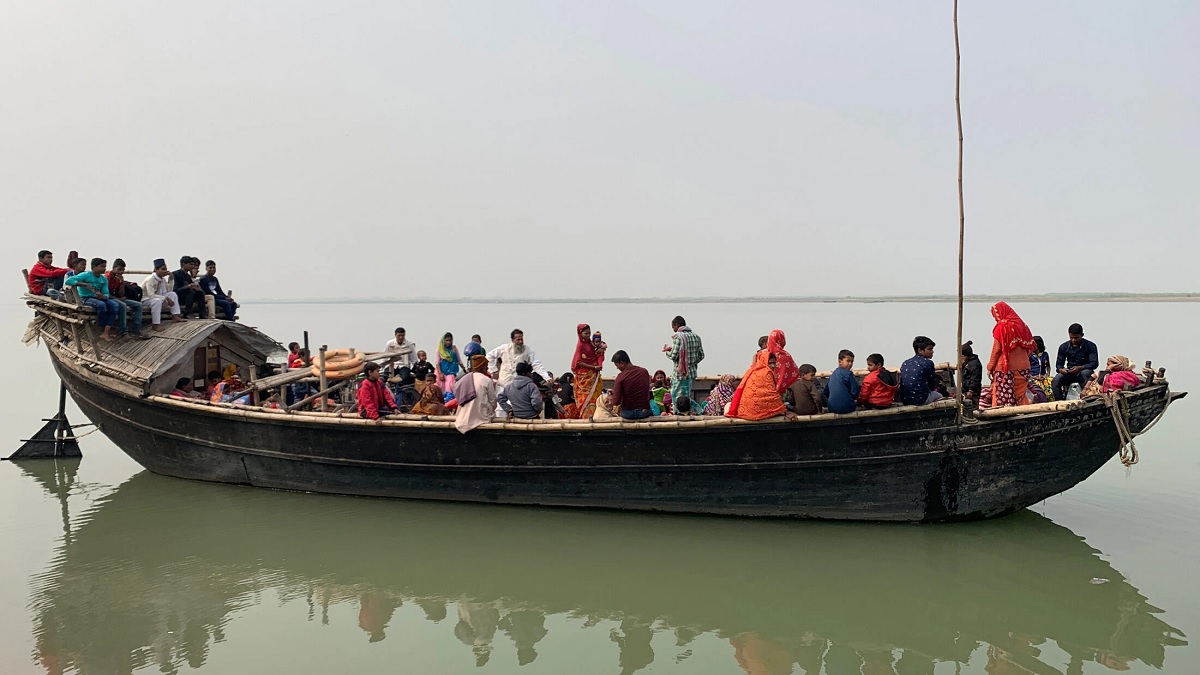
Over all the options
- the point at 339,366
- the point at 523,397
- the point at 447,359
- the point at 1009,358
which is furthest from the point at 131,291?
the point at 1009,358

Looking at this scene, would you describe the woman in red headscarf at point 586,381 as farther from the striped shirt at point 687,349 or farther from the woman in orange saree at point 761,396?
the woman in orange saree at point 761,396

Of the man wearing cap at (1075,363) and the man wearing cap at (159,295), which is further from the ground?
the man wearing cap at (159,295)

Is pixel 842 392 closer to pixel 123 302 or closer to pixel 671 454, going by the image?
pixel 671 454

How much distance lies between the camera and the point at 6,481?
Result: 436 inches

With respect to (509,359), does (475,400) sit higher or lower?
lower

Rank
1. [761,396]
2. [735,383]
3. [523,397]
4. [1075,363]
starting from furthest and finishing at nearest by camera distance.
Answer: [735,383] → [1075,363] → [523,397] → [761,396]

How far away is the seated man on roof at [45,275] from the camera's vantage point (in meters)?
11.3

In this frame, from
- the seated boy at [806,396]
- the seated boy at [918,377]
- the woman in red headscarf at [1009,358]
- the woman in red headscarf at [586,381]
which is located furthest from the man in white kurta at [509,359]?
the woman in red headscarf at [1009,358]

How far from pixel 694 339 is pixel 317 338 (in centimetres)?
3849

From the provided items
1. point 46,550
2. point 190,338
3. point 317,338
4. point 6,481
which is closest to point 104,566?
point 46,550

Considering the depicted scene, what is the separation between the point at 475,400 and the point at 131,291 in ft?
20.5

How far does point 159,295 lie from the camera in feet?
36.4

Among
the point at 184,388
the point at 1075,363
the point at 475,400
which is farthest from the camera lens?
the point at 184,388

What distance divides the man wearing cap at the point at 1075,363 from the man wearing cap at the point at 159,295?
38.6 feet
